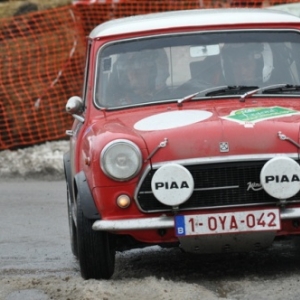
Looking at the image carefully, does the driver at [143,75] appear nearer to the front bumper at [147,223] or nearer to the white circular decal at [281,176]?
the front bumper at [147,223]

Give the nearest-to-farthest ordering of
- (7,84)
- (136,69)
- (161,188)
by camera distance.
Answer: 1. (161,188)
2. (136,69)
3. (7,84)

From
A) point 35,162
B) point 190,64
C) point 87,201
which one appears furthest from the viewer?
point 35,162

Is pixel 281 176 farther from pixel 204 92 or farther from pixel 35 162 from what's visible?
pixel 35 162

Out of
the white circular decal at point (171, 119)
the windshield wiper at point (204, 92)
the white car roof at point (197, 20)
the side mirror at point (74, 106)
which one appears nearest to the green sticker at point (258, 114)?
the white circular decal at point (171, 119)

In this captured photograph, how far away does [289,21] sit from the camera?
836cm

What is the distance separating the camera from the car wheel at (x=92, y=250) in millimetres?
7324

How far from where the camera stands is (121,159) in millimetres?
7121

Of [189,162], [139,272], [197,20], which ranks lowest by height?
[139,272]

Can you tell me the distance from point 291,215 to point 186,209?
62 centimetres

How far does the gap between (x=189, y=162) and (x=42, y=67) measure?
942 centimetres

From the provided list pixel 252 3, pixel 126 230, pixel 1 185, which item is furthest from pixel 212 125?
pixel 252 3

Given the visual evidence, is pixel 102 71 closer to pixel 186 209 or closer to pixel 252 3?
pixel 186 209

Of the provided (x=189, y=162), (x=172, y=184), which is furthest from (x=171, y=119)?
(x=172, y=184)

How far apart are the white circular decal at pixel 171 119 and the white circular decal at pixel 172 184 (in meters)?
0.38
